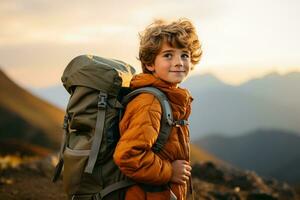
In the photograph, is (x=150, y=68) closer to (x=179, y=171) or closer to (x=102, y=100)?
(x=102, y=100)

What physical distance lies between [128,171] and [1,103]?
2790cm

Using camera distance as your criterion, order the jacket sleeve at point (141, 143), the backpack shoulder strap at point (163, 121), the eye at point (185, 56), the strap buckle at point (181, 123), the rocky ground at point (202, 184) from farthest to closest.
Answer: the rocky ground at point (202, 184), the eye at point (185, 56), the strap buckle at point (181, 123), the backpack shoulder strap at point (163, 121), the jacket sleeve at point (141, 143)

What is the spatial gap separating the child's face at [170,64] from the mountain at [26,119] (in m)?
23.5

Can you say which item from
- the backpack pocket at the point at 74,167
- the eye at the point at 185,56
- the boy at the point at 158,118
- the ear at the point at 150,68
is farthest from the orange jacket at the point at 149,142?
the backpack pocket at the point at 74,167

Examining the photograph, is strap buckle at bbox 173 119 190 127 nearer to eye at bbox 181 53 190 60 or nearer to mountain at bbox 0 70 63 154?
eye at bbox 181 53 190 60

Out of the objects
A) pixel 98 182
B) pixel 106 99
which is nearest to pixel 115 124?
pixel 106 99

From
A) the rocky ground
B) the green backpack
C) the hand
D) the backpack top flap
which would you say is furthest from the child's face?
the rocky ground

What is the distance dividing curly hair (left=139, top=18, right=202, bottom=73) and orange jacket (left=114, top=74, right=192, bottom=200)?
0.67ft

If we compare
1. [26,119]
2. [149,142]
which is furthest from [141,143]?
[26,119]

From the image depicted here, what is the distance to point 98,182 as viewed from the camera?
4.48 meters

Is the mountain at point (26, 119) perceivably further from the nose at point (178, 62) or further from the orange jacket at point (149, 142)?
the nose at point (178, 62)

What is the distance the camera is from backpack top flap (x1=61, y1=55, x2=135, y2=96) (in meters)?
4.48

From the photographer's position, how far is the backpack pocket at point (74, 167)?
14.6 feet

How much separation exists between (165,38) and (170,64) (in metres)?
0.23
